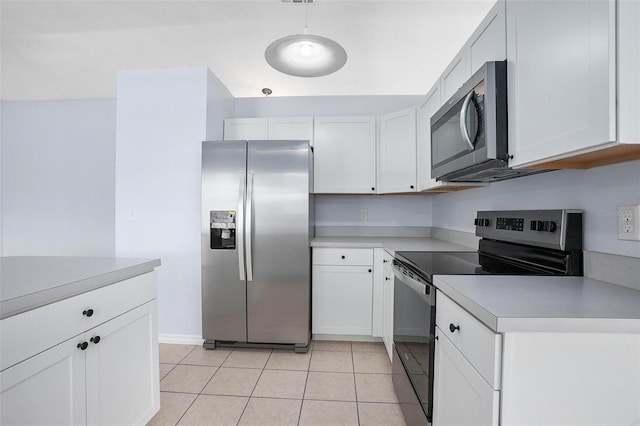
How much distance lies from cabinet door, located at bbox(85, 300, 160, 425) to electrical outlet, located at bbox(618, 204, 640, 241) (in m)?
1.99

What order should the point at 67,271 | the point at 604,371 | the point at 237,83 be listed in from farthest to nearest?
the point at 237,83 → the point at 67,271 → the point at 604,371

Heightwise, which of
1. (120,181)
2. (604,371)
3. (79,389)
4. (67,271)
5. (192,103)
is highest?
(192,103)

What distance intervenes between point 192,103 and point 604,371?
3.01 m

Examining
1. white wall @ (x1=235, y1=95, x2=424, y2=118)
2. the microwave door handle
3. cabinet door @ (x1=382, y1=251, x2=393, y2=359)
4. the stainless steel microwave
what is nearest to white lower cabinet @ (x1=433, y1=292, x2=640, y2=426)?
the stainless steel microwave

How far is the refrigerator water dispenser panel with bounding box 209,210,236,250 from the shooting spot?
238cm

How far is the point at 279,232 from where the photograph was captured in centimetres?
237

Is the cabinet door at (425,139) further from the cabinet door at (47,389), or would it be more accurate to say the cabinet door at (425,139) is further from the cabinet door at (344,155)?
the cabinet door at (47,389)

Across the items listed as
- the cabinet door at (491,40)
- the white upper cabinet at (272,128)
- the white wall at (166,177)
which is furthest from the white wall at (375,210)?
the cabinet door at (491,40)

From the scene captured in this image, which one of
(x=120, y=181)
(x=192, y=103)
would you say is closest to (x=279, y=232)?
(x=192, y=103)

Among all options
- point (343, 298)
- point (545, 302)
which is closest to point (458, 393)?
point (545, 302)

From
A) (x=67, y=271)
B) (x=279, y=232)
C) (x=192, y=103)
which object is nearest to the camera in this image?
(x=67, y=271)

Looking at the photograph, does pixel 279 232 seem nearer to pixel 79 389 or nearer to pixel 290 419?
pixel 290 419

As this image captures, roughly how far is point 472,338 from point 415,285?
51 cm

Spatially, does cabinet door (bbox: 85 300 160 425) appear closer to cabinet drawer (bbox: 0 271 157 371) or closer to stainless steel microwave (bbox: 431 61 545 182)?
cabinet drawer (bbox: 0 271 157 371)
